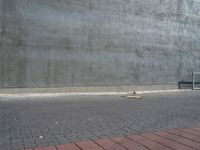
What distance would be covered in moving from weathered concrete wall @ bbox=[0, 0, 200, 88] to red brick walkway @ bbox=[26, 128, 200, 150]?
686cm

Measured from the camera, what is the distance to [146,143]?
4.14 metres

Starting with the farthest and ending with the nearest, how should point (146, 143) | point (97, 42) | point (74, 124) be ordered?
point (97, 42), point (74, 124), point (146, 143)

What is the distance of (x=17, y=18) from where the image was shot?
10.3m

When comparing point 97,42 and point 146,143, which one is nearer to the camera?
point 146,143

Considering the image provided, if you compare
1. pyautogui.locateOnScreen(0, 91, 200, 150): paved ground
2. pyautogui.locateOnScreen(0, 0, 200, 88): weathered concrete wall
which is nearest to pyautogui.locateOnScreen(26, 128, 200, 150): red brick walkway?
pyautogui.locateOnScreen(0, 91, 200, 150): paved ground

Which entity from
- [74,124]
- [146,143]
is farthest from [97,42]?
[146,143]

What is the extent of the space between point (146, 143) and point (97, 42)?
8393 mm

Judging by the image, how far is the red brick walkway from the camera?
3.90 m

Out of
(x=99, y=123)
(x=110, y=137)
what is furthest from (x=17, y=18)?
(x=110, y=137)

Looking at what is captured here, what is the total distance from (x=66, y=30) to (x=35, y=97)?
3194mm

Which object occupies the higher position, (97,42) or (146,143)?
(97,42)

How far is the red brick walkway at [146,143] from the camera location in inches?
154

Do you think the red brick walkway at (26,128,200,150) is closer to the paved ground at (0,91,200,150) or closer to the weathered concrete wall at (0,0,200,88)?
the paved ground at (0,91,200,150)

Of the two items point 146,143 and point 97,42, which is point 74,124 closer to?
point 146,143
